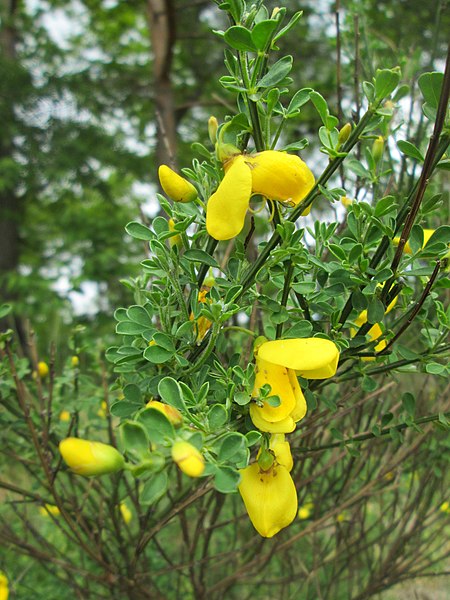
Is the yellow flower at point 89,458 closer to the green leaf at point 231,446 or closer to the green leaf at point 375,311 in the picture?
the green leaf at point 231,446

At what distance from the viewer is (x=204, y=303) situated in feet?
1.81

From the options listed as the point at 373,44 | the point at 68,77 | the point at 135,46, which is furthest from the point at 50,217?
the point at 373,44

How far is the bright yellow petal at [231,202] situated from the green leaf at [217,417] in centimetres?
14

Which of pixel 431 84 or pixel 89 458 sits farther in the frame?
pixel 431 84

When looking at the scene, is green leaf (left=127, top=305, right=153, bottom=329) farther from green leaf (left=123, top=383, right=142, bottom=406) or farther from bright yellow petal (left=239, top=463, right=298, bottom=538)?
bright yellow petal (left=239, top=463, right=298, bottom=538)

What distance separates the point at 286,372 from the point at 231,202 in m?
0.16

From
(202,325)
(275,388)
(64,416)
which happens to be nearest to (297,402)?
(275,388)

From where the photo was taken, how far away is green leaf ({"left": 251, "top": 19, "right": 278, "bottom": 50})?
440 mm

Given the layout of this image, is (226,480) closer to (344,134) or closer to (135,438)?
(135,438)

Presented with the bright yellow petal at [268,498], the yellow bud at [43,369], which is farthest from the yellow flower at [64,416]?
the bright yellow petal at [268,498]

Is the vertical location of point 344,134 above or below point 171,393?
above

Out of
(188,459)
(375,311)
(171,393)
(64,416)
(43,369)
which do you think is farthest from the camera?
(64,416)

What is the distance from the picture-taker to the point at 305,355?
475 millimetres

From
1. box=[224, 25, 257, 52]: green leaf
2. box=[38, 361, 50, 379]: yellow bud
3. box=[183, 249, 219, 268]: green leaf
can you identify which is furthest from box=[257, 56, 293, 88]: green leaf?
box=[38, 361, 50, 379]: yellow bud
